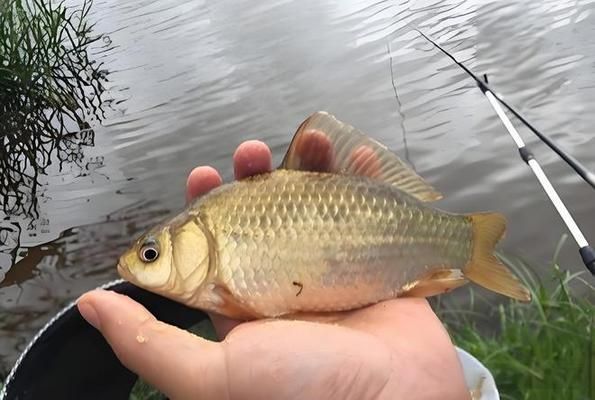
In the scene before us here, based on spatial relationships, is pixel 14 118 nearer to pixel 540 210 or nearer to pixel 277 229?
pixel 540 210

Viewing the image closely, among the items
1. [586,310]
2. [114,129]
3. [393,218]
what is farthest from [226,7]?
[393,218]

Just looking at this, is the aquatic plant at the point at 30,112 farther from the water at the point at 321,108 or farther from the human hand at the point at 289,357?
the human hand at the point at 289,357

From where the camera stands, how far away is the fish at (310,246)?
6.05ft

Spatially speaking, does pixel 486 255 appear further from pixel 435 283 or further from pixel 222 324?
pixel 222 324

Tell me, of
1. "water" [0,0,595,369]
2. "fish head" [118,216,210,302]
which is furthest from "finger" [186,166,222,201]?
"water" [0,0,595,369]

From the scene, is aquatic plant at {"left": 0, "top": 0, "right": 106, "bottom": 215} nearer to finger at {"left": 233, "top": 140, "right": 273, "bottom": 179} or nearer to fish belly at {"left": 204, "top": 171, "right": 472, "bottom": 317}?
finger at {"left": 233, "top": 140, "right": 273, "bottom": 179}

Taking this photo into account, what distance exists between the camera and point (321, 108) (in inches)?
298

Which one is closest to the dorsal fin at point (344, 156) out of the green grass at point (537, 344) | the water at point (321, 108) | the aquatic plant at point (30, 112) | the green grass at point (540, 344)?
the green grass at point (537, 344)

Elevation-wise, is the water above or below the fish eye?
below

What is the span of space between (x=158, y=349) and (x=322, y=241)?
1.62ft

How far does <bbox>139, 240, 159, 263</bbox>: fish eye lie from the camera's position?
71.9 inches

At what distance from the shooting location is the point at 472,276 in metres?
2.04

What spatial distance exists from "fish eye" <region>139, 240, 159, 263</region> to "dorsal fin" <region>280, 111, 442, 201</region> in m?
0.46

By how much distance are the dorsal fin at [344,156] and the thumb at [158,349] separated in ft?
1.96
